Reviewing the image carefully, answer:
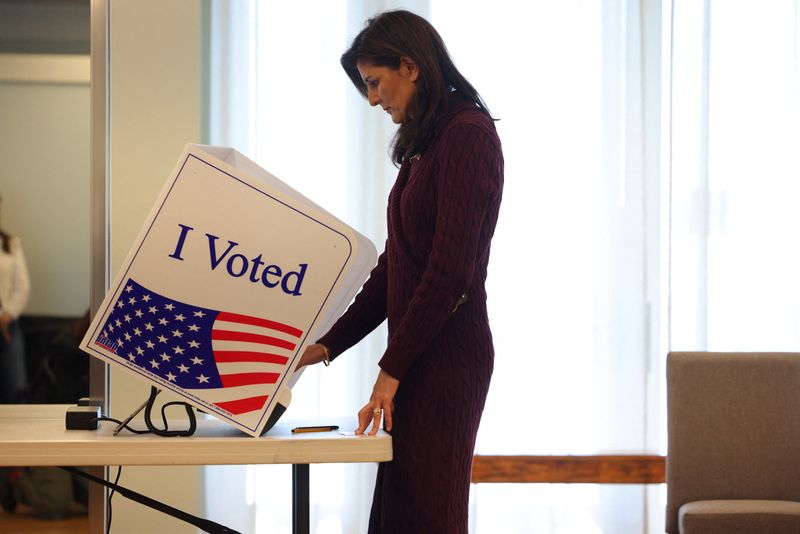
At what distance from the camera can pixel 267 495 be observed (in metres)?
2.89

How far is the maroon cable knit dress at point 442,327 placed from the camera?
4.31 ft

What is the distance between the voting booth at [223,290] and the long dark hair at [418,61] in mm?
227

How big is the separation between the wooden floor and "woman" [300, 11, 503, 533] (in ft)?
5.15

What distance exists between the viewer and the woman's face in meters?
Result: 1.42

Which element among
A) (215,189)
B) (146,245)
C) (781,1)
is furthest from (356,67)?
(781,1)

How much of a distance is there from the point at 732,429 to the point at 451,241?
1092 millimetres

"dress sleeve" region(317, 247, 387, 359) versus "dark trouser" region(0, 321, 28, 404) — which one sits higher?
"dress sleeve" region(317, 247, 387, 359)

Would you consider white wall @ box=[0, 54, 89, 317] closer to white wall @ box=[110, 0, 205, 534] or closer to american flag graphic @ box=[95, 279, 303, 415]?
white wall @ box=[110, 0, 205, 534]

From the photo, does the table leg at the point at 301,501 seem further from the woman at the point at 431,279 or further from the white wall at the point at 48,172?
the white wall at the point at 48,172

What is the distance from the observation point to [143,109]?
9.03 ft

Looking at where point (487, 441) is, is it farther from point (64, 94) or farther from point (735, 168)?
point (64, 94)

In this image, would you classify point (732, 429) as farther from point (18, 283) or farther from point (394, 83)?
point (18, 283)

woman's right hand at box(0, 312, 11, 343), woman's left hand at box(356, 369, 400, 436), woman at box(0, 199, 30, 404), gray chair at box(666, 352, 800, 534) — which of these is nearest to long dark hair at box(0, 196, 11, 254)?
woman at box(0, 199, 30, 404)

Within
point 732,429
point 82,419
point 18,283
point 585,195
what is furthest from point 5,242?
point 732,429
